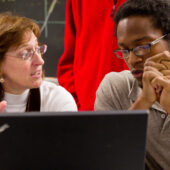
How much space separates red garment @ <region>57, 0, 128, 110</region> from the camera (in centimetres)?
168

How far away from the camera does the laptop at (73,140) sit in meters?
0.54

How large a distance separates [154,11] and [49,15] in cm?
143

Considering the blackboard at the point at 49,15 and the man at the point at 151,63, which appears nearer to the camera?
the man at the point at 151,63

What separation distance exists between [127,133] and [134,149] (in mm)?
41

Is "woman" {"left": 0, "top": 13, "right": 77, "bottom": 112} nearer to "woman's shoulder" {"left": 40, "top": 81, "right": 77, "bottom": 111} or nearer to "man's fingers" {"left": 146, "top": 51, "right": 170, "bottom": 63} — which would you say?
"woman's shoulder" {"left": 40, "top": 81, "right": 77, "bottom": 111}

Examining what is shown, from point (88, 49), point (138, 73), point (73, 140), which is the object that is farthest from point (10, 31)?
point (73, 140)

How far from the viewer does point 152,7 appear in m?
1.21

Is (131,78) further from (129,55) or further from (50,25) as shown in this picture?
(50,25)

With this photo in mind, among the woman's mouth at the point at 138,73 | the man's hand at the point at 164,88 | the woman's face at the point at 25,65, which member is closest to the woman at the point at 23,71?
the woman's face at the point at 25,65

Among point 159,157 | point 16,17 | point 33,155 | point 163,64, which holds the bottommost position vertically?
point 159,157

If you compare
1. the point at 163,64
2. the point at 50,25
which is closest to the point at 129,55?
the point at 163,64

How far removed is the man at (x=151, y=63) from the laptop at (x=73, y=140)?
0.50m

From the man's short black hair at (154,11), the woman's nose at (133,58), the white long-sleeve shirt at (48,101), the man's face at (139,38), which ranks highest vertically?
the man's short black hair at (154,11)

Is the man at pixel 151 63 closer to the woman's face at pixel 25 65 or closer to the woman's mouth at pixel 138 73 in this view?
the woman's mouth at pixel 138 73
